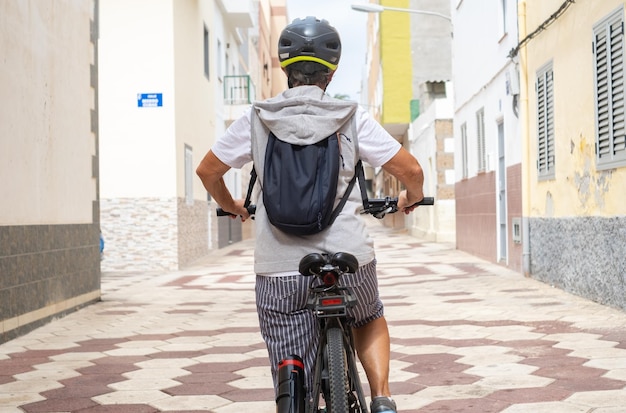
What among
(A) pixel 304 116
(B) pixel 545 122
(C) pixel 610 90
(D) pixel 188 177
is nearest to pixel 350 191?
(A) pixel 304 116

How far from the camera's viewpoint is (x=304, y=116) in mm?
2596

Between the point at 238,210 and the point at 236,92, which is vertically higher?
the point at 236,92

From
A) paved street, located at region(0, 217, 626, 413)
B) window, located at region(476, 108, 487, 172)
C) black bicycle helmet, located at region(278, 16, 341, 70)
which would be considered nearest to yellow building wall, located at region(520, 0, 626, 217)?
paved street, located at region(0, 217, 626, 413)

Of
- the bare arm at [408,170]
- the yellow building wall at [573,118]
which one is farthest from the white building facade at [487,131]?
the bare arm at [408,170]

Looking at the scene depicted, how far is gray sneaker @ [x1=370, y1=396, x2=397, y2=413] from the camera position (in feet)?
8.36

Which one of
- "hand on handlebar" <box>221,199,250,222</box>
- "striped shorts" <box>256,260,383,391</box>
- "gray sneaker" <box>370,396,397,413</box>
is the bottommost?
"gray sneaker" <box>370,396,397,413</box>

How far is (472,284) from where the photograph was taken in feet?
34.9

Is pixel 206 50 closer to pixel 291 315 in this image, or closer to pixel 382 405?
pixel 291 315

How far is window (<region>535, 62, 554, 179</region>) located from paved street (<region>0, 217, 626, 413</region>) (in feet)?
4.74

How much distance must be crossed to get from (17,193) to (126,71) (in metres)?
8.44

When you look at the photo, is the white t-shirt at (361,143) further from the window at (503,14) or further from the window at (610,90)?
the window at (503,14)

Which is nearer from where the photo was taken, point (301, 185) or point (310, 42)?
point (301, 185)

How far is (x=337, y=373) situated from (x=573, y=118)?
23.5 ft

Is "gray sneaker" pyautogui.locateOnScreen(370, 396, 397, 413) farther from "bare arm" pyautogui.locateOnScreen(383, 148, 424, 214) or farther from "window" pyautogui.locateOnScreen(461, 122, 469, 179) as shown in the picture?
"window" pyautogui.locateOnScreen(461, 122, 469, 179)
